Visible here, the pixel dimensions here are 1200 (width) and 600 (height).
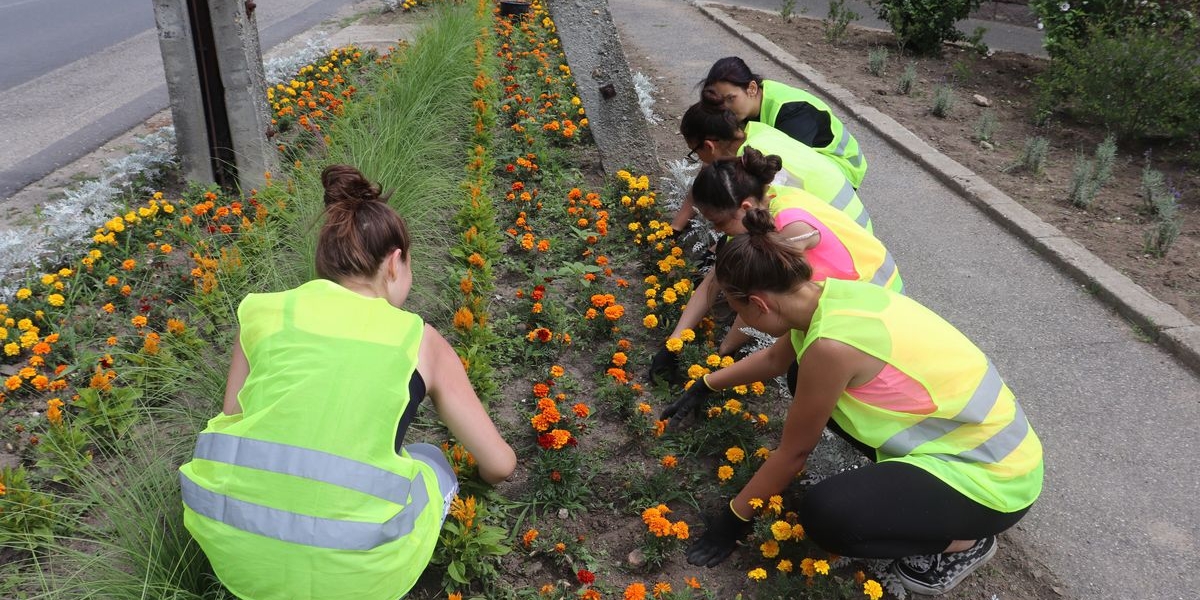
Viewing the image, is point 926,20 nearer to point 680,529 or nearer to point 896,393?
point 896,393

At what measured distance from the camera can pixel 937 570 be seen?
2.41 meters

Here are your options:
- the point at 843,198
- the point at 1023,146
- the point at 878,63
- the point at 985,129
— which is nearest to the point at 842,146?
the point at 843,198

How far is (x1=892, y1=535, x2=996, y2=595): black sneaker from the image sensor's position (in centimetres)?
241

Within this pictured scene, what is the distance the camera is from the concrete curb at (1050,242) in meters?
3.83

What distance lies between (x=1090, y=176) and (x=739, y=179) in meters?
3.79

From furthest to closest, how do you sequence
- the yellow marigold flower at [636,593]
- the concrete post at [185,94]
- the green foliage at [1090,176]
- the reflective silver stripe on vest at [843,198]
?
the green foliage at [1090,176] < the concrete post at [185,94] < the reflective silver stripe on vest at [843,198] < the yellow marigold flower at [636,593]

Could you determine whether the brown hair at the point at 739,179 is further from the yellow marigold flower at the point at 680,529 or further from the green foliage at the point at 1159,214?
the green foliage at the point at 1159,214

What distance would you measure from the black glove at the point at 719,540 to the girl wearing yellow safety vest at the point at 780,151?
4.71 feet

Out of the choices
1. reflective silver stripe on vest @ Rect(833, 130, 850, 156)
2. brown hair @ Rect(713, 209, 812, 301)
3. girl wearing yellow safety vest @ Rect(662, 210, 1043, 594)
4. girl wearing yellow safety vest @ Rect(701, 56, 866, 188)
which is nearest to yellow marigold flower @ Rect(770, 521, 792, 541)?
girl wearing yellow safety vest @ Rect(662, 210, 1043, 594)

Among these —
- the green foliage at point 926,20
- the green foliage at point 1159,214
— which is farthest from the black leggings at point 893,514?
the green foliage at point 926,20

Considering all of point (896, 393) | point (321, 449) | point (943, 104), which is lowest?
point (943, 104)

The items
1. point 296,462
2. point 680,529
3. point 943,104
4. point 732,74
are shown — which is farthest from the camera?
point 943,104

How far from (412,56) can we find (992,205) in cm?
394

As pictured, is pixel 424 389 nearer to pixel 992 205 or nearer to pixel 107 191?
pixel 107 191
